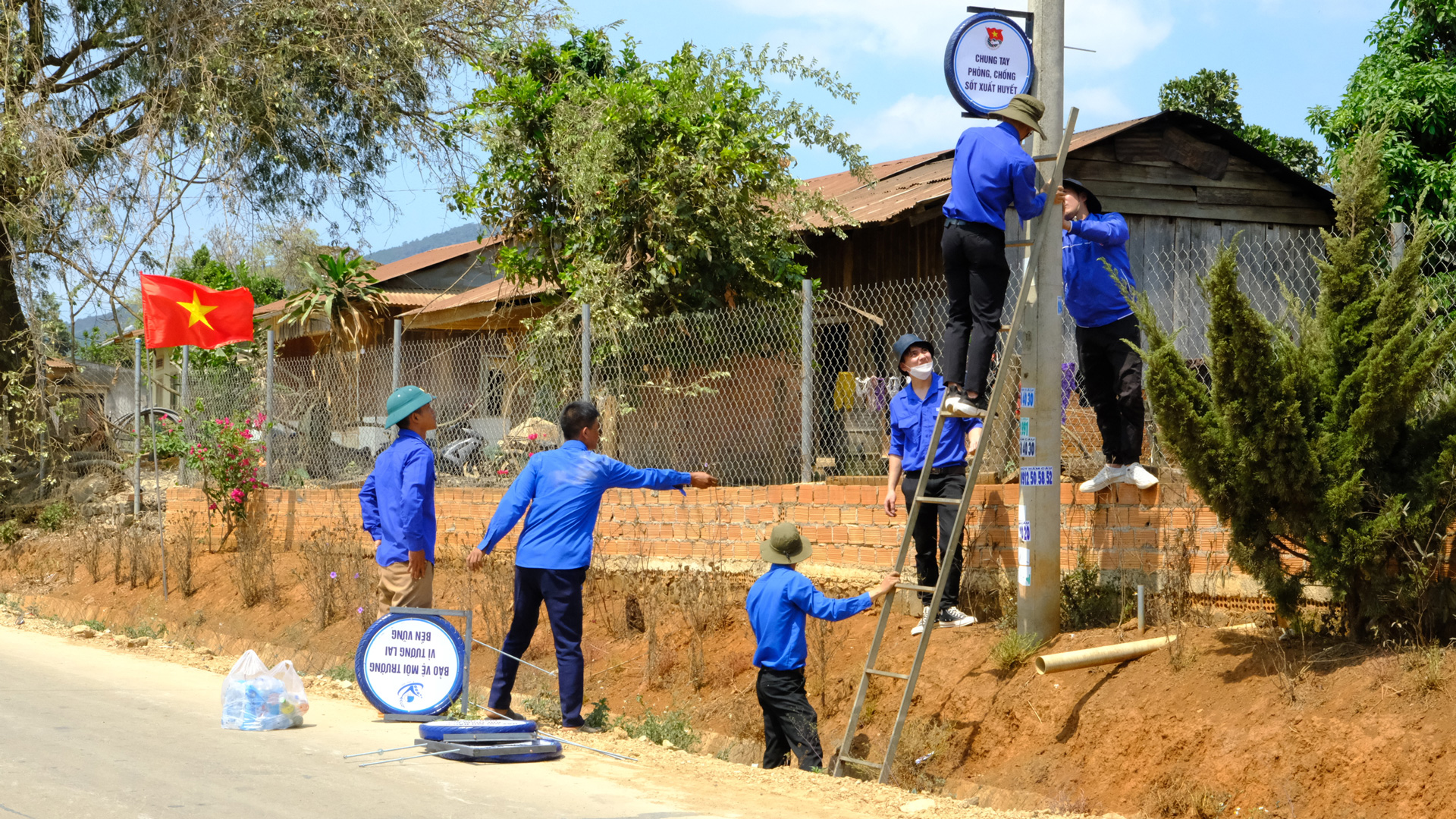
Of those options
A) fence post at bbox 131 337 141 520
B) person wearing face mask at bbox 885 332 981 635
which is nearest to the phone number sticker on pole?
person wearing face mask at bbox 885 332 981 635

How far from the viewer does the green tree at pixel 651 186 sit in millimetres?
11023

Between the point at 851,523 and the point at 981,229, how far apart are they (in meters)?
2.65

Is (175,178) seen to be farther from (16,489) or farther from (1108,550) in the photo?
(1108,550)

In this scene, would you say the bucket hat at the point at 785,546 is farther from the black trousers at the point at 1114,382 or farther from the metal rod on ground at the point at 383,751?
the metal rod on ground at the point at 383,751

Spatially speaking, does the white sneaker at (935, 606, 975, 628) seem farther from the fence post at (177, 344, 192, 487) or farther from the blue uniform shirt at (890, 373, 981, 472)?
the fence post at (177, 344, 192, 487)

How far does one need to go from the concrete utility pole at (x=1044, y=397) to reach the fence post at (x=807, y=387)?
227 cm

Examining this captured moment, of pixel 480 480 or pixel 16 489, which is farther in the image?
pixel 16 489

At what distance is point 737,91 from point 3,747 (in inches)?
319

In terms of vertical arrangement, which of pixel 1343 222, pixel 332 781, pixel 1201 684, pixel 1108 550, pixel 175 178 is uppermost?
pixel 175 178

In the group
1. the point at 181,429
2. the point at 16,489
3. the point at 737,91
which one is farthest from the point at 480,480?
the point at 16,489

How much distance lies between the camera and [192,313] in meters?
13.6

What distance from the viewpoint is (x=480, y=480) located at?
11984 mm

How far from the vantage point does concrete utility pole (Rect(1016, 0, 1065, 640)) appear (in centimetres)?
686

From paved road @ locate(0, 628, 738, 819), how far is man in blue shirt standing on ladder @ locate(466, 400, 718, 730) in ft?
2.36
